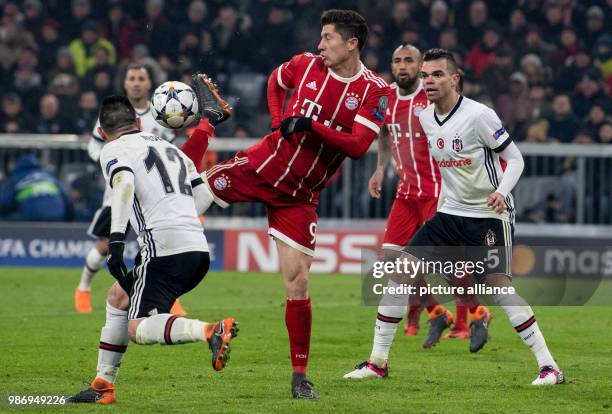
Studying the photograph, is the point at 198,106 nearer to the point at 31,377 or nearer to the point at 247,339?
the point at 31,377

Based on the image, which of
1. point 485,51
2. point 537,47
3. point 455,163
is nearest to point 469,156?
point 455,163

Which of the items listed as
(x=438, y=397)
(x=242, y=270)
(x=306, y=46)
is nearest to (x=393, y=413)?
(x=438, y=397)

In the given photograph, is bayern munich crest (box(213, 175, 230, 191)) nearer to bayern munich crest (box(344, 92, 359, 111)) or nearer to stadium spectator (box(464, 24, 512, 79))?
bayern munich crest (box(344, 92, 359, 111))

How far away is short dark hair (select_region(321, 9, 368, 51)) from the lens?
7.80 meters

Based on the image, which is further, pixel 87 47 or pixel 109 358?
pixel 87 47

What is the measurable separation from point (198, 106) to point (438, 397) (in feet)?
7.93

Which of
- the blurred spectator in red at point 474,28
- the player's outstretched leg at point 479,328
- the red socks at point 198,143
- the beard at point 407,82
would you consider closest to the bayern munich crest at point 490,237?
the player's outstretched leg at point 479,328

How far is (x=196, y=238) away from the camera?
706 cm

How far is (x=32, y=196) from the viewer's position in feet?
53.7

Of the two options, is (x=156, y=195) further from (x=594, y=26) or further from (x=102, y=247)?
(x=594, y=26)

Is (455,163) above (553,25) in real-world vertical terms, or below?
below

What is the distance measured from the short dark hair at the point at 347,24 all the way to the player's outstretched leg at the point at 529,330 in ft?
5.90

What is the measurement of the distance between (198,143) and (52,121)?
34.8 ft

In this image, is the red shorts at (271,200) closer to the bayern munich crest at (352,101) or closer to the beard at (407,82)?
the bayern munich crest at (352,101)
